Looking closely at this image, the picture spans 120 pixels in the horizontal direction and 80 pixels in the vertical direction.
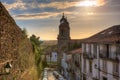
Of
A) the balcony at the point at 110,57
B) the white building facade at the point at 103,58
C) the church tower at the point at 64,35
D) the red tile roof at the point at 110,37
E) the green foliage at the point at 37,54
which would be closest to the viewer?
the balcony at the point at 110,57

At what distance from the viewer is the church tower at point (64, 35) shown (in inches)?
3349

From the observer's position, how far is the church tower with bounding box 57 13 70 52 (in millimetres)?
85062

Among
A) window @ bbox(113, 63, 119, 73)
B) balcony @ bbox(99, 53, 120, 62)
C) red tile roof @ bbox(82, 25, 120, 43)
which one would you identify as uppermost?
red tile roof @ bbox(82, 25, 120, 43)

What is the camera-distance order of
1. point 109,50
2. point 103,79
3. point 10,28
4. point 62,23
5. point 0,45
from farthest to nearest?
1. point 62,23
2. point 103,79
3. point 109,50
4. point 10,28
5. point 0,45

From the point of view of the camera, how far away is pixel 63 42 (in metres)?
86.6

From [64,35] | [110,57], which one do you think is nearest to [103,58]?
[110,57]

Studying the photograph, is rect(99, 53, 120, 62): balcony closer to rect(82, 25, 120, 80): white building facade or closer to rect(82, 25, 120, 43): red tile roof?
rect(82, 25, 120, 80): white building facade

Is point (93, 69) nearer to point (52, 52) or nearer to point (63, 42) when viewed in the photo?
point (63, 42)

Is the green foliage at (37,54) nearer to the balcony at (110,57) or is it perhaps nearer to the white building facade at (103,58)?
the white building facade at (103,58)

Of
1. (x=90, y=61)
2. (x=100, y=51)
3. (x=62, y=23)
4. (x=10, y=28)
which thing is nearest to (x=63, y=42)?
(x=62, y=23)

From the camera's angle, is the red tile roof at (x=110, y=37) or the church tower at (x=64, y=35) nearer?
the red tile roof at (x=110, y=37)

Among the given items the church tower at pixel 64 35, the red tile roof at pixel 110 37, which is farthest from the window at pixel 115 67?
the church tower at pixel 64 35

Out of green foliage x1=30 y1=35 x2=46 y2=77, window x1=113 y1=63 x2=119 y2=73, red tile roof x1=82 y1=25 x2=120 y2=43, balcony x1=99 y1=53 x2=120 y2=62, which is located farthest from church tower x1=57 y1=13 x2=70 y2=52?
window x1=113 y1=63 x2=119 y2=73

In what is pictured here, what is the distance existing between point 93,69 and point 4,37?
23327 millimetres
